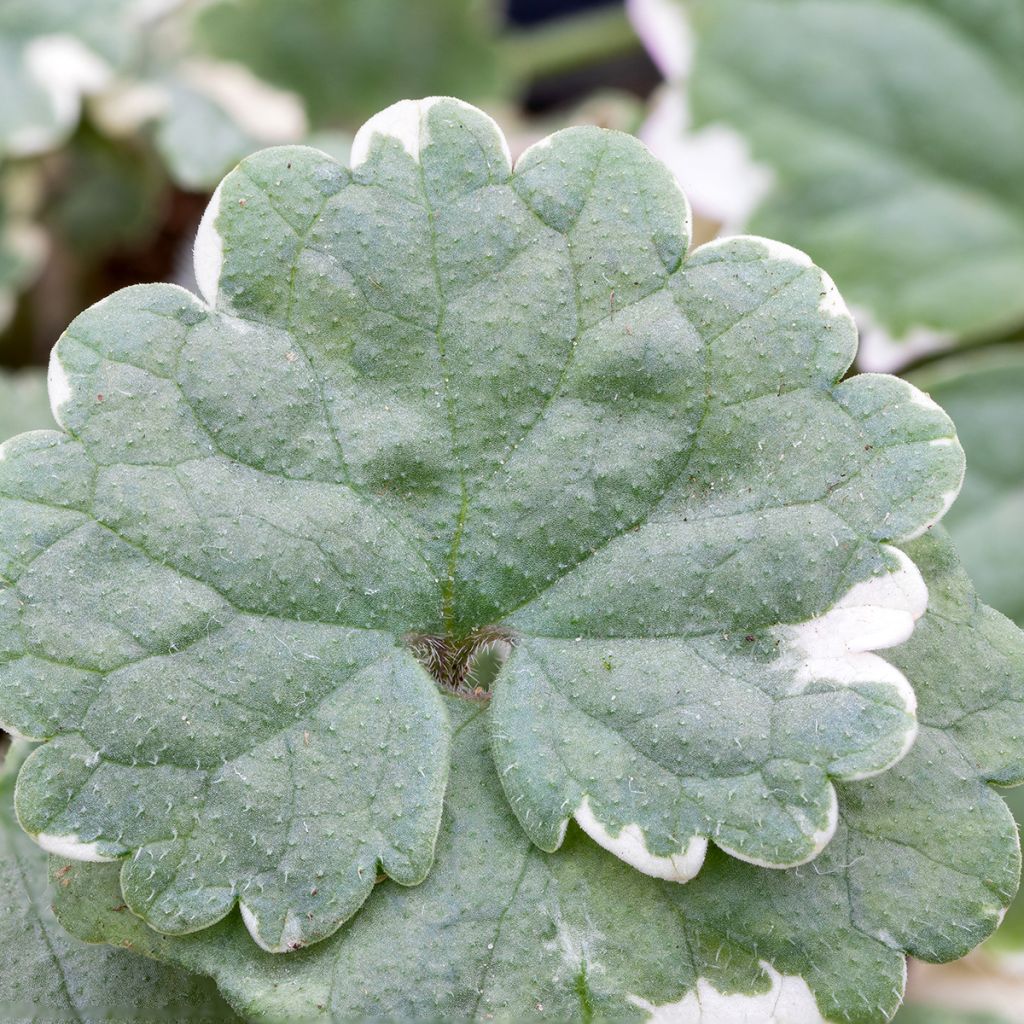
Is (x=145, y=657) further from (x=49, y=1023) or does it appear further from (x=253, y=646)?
(x=49, y=1023)

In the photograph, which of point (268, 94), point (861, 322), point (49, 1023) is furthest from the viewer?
point (268, 94)

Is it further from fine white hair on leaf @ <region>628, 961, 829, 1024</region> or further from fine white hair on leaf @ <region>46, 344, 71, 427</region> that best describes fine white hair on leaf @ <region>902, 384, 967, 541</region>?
fine white hair on leaf @ <region>46, 344, 71, 427</region>

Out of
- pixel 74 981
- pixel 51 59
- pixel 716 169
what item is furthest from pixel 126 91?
pixel 74 981

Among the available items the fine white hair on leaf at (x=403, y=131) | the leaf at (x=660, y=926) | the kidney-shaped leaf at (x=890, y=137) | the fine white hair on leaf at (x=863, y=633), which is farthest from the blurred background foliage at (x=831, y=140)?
the fine white hair on leaf at (x=863, y=633)

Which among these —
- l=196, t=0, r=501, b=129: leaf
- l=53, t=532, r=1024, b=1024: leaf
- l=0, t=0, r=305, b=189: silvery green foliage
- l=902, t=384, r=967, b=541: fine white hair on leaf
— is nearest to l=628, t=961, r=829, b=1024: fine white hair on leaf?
l=53, t=532, r=1024, b=1024: leaf

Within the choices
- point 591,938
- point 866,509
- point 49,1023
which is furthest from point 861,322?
point 49,1023

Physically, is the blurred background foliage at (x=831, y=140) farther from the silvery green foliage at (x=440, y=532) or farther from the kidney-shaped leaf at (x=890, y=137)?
the silvery green foliage at (x=440, y=532)
